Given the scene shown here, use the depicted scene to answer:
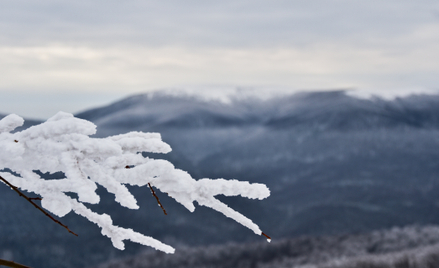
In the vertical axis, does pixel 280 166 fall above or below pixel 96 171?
below

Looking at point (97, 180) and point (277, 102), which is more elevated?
point (277, 102)

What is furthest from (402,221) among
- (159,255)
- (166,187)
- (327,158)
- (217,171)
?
(166,187)

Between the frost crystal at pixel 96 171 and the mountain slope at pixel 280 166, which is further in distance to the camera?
the mountain slope at pixel 280 166

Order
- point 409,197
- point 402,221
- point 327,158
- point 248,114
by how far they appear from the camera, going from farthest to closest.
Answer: point 248,114, point 327,158, point 409,197, point 402,221

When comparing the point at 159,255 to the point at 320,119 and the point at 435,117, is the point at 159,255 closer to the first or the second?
the point at 320,119

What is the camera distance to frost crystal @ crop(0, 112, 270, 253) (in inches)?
64.7

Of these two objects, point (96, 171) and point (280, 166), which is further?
point (280, 166)

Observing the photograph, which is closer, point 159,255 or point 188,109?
point 159,255

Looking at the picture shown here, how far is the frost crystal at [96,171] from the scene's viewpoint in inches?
64.7

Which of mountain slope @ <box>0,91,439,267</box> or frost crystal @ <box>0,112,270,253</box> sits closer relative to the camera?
frost crystal @ <box>0,112,270,253</box>

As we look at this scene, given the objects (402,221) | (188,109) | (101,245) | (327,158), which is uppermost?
(188,109)

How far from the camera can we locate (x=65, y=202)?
1.82 meters

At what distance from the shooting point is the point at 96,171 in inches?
66.9

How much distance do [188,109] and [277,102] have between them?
28.2m
